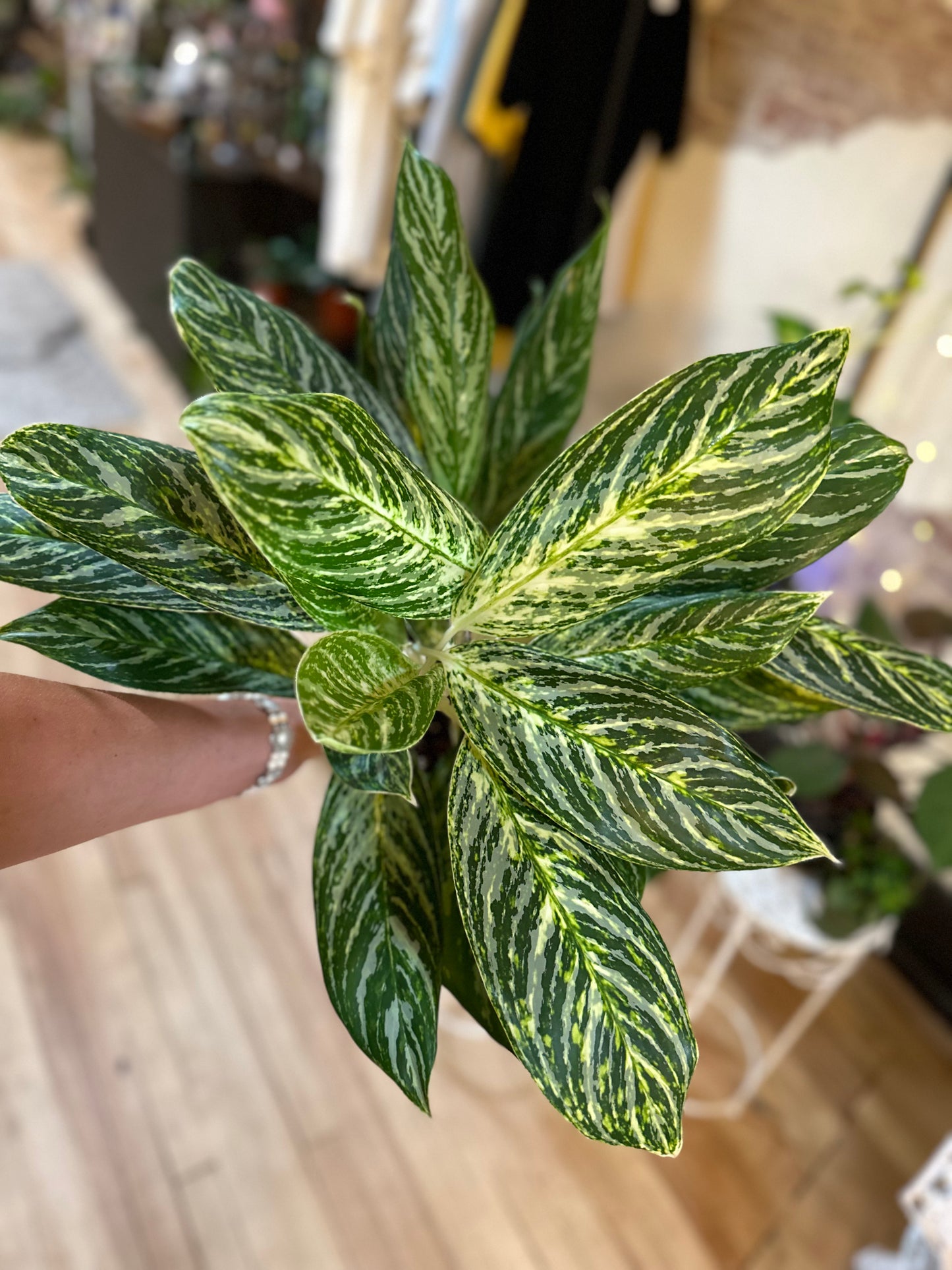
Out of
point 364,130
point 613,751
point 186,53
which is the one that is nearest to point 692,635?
point 613,751

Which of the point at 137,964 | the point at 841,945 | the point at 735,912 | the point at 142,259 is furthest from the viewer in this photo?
the point at 142,259

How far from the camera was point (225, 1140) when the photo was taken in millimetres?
1583

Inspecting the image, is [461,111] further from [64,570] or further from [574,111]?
[64,570]

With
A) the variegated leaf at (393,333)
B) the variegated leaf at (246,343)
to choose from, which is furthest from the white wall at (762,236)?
the variegated leaf at (246,343)

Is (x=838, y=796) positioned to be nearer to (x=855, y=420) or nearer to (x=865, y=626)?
(x=865, y=626)

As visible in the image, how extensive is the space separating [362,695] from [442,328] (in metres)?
0.28

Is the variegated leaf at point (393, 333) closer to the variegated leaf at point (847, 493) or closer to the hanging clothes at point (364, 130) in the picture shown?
the variegated leaf at point (847, 493)

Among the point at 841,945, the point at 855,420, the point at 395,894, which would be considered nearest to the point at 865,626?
the point at 841,945

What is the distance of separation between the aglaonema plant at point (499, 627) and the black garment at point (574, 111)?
74.6 inches

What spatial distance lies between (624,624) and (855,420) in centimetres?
19

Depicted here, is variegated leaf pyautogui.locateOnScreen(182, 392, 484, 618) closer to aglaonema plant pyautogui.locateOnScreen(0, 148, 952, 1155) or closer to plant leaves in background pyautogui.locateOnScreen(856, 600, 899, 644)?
aglaonema plant pyautogui.locateOnScreen(0, 148, 952, 1155)

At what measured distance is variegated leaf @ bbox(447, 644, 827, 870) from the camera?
43 cm

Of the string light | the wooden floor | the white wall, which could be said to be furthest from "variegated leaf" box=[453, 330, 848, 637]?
the string light

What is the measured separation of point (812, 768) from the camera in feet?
4.27
